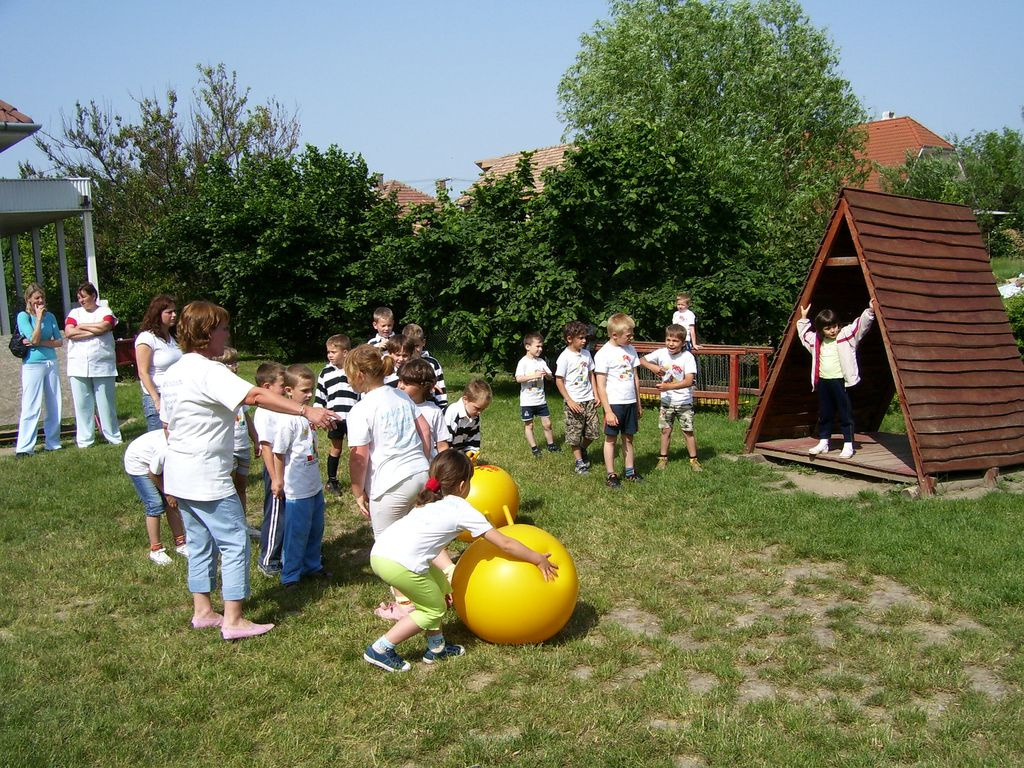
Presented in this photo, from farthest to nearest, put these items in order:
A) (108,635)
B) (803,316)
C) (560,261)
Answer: (560,261) < (803,316) < (108,635)

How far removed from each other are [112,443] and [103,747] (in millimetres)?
8691

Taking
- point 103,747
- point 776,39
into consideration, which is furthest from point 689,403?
point 776,39

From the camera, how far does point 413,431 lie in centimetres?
573

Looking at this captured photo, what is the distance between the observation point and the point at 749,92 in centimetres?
2903

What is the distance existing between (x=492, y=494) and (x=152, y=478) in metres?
2.68

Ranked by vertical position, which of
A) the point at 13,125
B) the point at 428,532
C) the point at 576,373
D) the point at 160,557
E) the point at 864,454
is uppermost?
the point at 13,125

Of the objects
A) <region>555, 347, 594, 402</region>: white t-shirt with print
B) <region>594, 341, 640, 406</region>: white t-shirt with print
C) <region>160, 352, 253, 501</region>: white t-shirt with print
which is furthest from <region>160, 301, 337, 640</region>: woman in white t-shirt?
<region>555, 347, 594, 402</region>: white t-shirt with print

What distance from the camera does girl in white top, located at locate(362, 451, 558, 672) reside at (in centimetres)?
497

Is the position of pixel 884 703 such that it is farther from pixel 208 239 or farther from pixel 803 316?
pixel 208 239

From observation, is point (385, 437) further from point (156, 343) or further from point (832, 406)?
point (832, 406)

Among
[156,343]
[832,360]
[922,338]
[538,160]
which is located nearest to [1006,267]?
[538,160]

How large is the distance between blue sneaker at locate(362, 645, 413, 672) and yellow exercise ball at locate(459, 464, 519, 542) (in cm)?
209

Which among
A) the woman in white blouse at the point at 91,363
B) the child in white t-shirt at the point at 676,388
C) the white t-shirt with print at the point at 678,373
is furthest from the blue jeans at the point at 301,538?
the woman in white blouse at the point at 91,363

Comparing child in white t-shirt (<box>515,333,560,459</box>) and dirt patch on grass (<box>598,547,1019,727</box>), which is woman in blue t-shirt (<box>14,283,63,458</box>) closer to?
child in white t-shirt (<box>515,333,560,459</box>)
